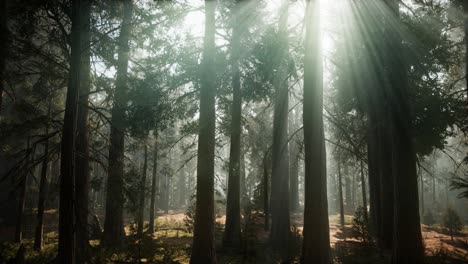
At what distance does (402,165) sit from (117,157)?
1084 cm

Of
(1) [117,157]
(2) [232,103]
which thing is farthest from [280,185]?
(1) [117,157]

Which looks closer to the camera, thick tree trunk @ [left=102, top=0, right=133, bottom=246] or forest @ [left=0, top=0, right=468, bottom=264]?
forest @ [left=0, top=0, right=468, bottom=264]

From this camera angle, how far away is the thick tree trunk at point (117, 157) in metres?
10.5

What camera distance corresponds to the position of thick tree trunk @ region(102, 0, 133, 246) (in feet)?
34.5

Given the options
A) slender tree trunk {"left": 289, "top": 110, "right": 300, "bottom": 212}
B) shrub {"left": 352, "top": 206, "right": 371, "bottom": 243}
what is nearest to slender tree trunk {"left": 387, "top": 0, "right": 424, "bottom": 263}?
shrub {"left": 352, "top": 206, "right": 371, "bottom": 243}

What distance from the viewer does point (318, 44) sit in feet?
28.9

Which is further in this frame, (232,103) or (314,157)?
(232,103)

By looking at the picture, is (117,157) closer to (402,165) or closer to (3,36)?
(3,36)

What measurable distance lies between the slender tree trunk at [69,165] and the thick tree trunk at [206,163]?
131 inches

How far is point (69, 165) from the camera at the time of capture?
7.48m

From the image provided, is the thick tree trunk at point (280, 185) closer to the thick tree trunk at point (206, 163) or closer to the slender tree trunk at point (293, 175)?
the thick tree trunk at point (206, 163)

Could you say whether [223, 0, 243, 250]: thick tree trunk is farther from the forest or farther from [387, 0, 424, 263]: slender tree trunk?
[387, 0, 424, 263]: slender tree trunk

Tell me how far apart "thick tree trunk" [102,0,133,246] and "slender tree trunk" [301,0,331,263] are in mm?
5680

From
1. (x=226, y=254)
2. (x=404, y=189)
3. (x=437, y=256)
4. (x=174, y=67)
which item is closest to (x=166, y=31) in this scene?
(x=174, y=67)
